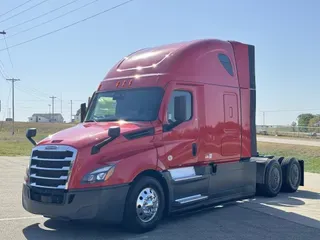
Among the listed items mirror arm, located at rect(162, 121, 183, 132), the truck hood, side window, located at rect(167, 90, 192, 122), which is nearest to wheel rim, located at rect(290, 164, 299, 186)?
side window, located at rect(167, 90, 192, 122)

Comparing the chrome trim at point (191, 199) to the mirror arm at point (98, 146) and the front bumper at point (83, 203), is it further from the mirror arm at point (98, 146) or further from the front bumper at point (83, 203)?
the mirror arm at point (98, 146)

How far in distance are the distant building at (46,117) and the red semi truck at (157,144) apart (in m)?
160

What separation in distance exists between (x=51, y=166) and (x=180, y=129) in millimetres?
2561

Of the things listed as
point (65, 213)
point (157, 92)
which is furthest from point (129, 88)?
point (65, 213)

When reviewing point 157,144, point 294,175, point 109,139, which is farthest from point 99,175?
point 294,175

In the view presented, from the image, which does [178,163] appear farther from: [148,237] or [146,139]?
[148,237]

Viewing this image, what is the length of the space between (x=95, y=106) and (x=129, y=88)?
93cm

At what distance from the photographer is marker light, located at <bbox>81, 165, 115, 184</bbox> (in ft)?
22.9

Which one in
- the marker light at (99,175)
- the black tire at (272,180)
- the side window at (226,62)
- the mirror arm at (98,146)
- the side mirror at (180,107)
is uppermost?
the side window at (226,62)

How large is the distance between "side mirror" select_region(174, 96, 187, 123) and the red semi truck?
2 centimetres

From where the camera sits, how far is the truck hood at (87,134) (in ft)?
23.6

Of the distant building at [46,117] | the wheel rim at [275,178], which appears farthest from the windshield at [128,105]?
the distant building at [46,117]

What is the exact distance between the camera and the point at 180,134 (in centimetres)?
842

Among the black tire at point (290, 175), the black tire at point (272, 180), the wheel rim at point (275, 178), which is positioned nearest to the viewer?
the black tire at point (272, 180)
